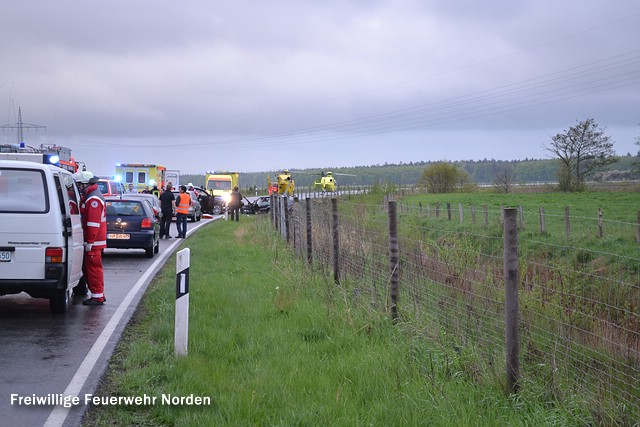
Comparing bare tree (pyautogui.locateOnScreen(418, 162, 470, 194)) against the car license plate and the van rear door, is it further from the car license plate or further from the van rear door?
the van rear door

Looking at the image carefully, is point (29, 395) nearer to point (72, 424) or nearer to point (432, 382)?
point (72, 424)

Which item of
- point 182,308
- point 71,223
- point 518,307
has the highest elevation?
point 71,223

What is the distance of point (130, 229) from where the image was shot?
64.0 ft

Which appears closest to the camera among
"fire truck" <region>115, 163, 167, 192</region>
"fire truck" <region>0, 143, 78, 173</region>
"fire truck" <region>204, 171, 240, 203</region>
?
"fire truck" <region>0, 143, 78, 173</region>

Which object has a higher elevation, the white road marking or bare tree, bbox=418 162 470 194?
bare tree, bbox=418 162 470 194

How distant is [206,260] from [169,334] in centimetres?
898

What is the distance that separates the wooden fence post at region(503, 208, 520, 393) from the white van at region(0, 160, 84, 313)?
20.2 ft

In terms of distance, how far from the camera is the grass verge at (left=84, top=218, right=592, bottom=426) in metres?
5.64

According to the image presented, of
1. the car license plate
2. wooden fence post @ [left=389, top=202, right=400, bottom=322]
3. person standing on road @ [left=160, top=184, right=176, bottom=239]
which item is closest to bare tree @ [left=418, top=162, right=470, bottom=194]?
person standing on road @ [left=160, top=184, right=176, bottom=239]

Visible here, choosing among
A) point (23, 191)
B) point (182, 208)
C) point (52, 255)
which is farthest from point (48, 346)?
point (182, 208)

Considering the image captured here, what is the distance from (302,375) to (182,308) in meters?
1.70

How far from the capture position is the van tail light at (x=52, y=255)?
9.95 metres

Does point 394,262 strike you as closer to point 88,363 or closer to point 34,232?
point 88,363

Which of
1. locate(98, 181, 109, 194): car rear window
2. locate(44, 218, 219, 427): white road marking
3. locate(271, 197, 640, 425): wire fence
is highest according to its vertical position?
locate(98, 181, 109, 194): car rear window
